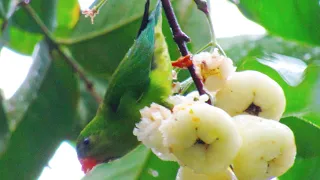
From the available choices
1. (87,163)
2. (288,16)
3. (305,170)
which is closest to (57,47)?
(87,163)

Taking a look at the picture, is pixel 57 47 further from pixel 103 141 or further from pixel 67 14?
pixel 103 141

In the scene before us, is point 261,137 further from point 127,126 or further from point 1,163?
point 1,163

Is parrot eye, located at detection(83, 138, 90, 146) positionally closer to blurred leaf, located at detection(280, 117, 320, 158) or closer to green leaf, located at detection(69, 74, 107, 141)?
green leaf, located at detection(69, 74, 107, 141)

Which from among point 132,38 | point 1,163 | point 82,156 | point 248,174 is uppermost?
point 248,174

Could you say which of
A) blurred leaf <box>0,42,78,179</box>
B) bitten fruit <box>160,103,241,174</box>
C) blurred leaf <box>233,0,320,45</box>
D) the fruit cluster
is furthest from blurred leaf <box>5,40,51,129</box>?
bitten fruit <box>160,103,241,174</box>

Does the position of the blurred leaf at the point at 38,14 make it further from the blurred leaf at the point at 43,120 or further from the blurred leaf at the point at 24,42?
the blurred leaf at the point at 24,42

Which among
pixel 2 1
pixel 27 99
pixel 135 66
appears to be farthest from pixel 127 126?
pixel 2 1
